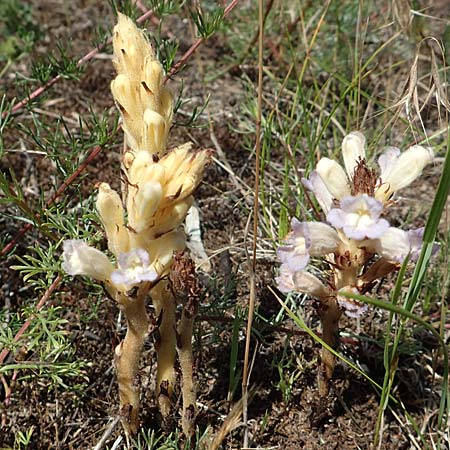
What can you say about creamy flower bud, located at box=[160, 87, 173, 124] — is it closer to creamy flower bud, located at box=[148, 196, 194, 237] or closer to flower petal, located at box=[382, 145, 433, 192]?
creamy flower bud, located at box=[148, 196, 194, 237]

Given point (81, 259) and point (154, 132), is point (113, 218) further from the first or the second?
point (154, 132)

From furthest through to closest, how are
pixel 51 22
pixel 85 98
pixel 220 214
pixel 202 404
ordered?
pixel 51 22
pixel 85 98
pixel 220 214
pixel 202 404

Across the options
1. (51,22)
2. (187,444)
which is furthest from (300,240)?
(51,22)

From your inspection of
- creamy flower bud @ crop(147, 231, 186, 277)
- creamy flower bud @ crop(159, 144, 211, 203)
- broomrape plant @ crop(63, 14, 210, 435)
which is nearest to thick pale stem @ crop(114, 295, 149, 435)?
broomrape plant @ crop(63, 14, 210, 435)

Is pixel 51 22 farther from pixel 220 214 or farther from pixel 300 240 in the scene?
pixel 300 240

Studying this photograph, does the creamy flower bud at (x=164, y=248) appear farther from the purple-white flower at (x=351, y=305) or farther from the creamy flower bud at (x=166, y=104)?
the purple-white flower at (x=351, y=305)

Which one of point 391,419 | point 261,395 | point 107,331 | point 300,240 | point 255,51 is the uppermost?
point 300,240

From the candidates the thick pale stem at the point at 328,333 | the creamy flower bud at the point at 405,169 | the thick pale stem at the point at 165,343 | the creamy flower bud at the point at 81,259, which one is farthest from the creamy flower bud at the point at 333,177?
the creamy flower bud at the point at 81,259
